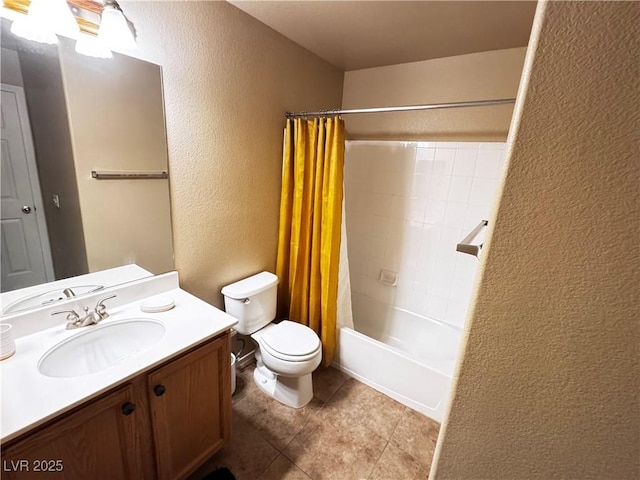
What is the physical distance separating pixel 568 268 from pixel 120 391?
1.25 meters

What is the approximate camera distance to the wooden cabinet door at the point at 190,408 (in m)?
1.08

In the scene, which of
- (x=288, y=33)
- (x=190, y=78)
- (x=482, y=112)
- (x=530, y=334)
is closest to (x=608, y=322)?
(x=530, y=334)

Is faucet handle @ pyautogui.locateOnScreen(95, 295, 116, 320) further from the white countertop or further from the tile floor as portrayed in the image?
the tile floor

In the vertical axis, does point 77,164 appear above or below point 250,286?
above

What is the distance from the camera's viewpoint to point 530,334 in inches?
16.6

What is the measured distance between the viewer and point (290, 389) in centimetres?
178

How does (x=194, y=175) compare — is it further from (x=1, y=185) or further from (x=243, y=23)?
(x=243, y=23)

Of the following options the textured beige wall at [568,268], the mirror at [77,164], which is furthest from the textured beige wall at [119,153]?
the textured beige wall at [568,268]

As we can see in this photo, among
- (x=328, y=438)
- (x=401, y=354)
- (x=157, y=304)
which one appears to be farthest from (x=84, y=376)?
(x=401, y=354)

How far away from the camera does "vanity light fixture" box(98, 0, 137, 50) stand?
3.44ft

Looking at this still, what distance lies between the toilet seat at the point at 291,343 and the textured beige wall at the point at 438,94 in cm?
173

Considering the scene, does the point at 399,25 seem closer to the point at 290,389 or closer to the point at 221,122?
the point at 221,122

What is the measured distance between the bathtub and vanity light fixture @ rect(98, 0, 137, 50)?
199 cm

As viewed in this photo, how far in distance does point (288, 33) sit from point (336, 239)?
4.60ft
